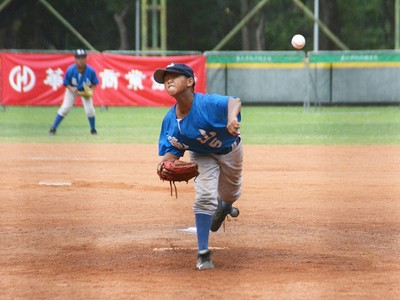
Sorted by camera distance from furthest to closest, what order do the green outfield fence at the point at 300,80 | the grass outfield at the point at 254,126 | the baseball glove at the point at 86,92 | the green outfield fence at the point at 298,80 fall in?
the green outfield fence at the point at 300,80, the green outfield fence at the point at 298,80, the baseball glove at the point at 86,92, the grass outfield at the point at 254,126

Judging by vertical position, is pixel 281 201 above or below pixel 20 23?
below

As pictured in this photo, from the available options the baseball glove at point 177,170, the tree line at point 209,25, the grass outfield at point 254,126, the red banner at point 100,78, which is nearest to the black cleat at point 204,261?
the baseball glove at point 177,170

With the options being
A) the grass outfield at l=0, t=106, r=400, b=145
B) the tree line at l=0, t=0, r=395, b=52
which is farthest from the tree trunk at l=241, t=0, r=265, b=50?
the grass outfield at l=0, t=106, r=400, b=145

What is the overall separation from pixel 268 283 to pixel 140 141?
10245 millimetres

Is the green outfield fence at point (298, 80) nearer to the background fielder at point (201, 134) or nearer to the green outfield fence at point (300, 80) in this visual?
the green outfield fence at point (300, 80)

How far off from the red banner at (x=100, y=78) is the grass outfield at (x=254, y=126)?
1.23 feet

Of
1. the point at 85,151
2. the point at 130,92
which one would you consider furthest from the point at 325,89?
the point at 85,151

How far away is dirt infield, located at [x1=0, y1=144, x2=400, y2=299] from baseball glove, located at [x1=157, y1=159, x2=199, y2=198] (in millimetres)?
528

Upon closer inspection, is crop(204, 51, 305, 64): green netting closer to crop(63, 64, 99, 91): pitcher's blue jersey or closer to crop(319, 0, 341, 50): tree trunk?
crop(319, 0, 341, 50): tree trunk

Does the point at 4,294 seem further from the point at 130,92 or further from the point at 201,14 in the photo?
the point at 201,14

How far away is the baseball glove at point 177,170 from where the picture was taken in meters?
5.45

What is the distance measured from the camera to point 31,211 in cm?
781

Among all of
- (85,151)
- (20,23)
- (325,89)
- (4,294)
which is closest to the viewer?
(4,294)

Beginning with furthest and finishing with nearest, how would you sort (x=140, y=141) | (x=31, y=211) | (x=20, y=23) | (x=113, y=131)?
(x=20, y=23), (x=113, y=131), (x=140, y=141), (x=31, y=211)
